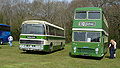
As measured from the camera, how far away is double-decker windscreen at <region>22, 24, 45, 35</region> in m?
18.5

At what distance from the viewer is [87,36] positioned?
54.5 ft

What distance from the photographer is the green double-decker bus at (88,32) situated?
16.3 meters

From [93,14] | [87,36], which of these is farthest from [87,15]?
[87,36]

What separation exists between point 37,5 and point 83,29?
3937 centimetres

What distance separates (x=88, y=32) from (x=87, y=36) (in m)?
0.35

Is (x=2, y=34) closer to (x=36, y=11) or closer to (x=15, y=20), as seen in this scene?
(x=36, y=11)

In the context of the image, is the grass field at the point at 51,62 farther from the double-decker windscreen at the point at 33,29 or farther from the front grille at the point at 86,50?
the double-decker windscreen at the point at 33,29

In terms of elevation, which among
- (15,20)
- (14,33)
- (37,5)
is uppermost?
(37,5)

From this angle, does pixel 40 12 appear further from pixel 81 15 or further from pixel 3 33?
pixel 81 15

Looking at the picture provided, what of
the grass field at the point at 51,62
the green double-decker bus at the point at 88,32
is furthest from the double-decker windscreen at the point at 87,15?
the grass field at the point at 51,62

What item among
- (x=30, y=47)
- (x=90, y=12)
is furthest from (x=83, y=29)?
(x=30, y=47)

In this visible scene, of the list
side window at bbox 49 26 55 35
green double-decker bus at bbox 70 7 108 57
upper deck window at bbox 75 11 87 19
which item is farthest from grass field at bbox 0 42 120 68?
side window at bbox 49 26 55 35

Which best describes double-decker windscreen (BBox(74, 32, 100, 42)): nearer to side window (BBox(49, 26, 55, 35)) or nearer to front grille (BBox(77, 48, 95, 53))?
front grille (BBox(77, 48, 95, 53))

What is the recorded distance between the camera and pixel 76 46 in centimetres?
1688
